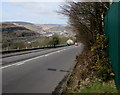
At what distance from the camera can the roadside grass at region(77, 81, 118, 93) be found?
23.0ft

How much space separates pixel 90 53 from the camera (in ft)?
43.4

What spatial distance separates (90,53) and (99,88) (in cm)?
591

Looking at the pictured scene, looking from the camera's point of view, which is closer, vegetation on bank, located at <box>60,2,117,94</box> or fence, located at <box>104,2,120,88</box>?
fence, located at <box>104,2,120,88</box>

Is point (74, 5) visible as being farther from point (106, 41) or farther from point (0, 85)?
point (0, 85)

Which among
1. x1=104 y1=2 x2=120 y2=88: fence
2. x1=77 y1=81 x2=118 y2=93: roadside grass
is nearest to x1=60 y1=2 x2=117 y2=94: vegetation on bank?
x1=77 y1=81 x2=118 y2=93: roadside grass

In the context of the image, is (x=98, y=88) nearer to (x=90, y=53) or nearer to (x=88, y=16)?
(x=90, y=53)

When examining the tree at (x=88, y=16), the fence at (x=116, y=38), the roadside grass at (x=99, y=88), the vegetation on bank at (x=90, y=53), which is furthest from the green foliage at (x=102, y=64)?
the tree at (x=88, y=16)

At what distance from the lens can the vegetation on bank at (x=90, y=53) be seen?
8109 mm

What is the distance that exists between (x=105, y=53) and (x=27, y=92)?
4.28 metres

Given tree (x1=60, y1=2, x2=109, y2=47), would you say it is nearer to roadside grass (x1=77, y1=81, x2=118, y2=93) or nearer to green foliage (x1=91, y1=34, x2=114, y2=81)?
green foliage (x1=91, y1=34, x2=114, y2=81)

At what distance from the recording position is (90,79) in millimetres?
9039

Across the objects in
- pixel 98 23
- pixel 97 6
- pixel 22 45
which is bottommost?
pixel 22 45

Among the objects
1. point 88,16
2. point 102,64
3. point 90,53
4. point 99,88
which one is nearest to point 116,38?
point 99,88

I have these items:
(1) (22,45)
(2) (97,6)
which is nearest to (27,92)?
(2) (97,6)
